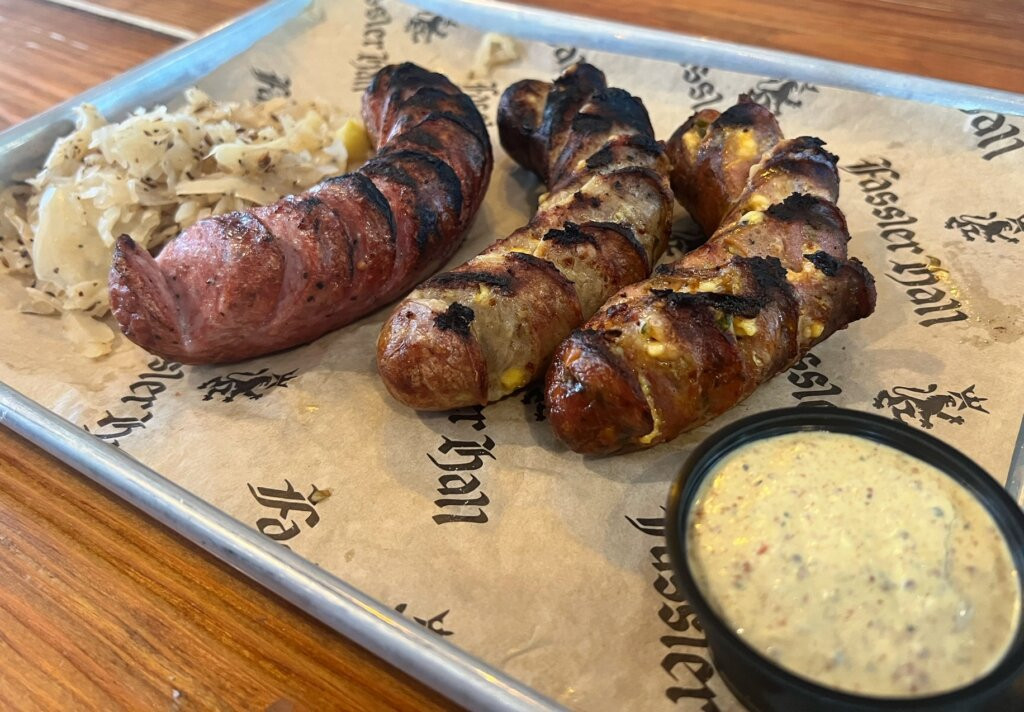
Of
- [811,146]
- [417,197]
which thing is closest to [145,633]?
[417,197]

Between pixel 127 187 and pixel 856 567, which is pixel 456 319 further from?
pixel 127 187

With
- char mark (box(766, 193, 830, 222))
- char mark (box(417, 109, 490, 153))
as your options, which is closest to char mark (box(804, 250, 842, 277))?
char mark (box(766, 193, 830, 222))

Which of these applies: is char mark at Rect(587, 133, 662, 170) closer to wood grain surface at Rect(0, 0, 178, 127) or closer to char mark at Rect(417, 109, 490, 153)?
char mark at Rect(417, 109, 490, 153)

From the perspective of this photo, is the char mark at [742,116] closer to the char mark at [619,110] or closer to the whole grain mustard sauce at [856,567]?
the char mark at [619,110]

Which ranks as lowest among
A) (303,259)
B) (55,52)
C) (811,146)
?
(55,52)

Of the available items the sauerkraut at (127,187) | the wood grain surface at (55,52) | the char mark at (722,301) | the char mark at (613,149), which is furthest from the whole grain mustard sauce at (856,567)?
the wood grain surface at (55,52)

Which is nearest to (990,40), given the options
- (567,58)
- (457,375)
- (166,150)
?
(567,58)
